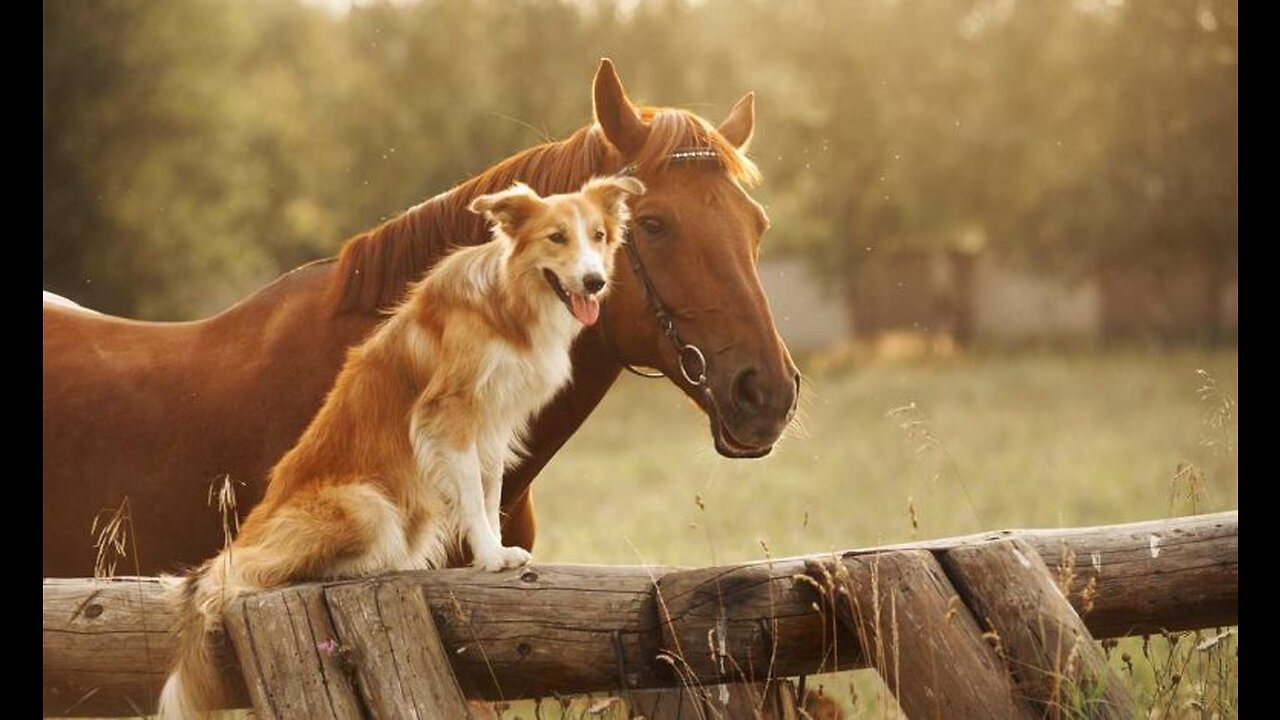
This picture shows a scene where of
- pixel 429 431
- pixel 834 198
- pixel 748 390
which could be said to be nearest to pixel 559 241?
pixel 429 431

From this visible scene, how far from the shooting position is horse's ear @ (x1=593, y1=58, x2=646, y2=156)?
5.21m

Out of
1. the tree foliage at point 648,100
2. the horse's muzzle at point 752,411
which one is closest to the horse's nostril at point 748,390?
the horse's muzzle at point 752,411

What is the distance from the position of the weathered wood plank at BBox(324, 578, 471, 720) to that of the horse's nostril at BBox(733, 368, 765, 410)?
51.5 inches

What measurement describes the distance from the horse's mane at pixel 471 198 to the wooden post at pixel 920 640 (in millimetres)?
1634

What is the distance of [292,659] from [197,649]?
0.33 metres

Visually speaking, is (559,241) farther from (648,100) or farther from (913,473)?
(648,100)

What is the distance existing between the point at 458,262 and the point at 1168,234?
2889 centimetres

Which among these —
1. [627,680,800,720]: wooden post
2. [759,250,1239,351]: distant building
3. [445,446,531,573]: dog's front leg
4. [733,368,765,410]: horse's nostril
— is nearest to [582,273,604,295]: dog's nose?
[445,446,531,573]: dog's front leg

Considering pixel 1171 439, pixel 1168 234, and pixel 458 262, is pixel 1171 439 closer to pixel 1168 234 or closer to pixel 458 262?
pixel 1168 234

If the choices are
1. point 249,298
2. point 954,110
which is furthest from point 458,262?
point 954,110

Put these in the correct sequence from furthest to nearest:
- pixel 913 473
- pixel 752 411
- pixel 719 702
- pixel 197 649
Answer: pixel 913 473 → pixel 752 411 → pixel 719 702 → pixel 197 649

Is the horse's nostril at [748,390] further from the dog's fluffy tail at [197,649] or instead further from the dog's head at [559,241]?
the dog's fluffy tail at [197,649]

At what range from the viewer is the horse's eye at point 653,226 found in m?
5.15

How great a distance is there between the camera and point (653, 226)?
5.16 meters
